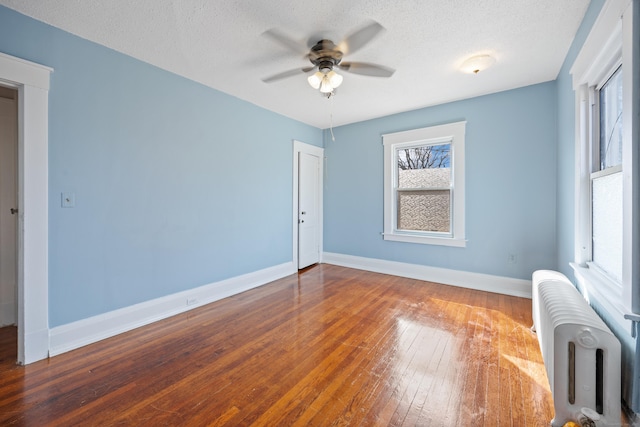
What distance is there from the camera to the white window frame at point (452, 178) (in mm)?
3859

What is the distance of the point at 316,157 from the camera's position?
520cm

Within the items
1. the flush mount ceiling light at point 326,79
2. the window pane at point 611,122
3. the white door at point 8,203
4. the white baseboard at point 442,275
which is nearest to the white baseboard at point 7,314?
the white door at point 8,203

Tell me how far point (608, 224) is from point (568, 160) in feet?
3.55

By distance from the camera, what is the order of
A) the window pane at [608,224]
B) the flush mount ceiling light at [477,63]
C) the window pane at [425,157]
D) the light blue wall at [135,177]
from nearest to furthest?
the window pane at [608,224] < the light blue wall at [135,177] < the flush mount ceiling light at [477,63] < the window pane at [425,157]

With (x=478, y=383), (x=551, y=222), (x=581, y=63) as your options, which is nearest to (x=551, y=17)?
(x=581, y=63)

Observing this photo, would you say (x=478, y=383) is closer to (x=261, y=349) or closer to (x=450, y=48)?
(x=261, y=349)

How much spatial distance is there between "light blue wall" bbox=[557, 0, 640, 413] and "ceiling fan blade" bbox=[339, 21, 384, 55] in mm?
1420

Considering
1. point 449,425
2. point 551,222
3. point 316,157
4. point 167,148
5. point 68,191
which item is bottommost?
point 449,425

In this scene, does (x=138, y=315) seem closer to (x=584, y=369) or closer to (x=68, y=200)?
(x=68, y=200)

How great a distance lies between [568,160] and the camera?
2.65 meters

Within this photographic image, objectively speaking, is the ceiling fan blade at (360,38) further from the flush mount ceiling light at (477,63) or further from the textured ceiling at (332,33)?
the flush mount ceiling light at (477,63)

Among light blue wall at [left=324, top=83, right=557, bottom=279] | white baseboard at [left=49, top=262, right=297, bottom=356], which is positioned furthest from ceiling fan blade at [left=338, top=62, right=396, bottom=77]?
white baseboard at [left=49, top=262, right=297, bottom=356]

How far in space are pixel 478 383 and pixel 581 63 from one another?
2.55 meters

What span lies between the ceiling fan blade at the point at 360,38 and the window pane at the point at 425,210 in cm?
256
